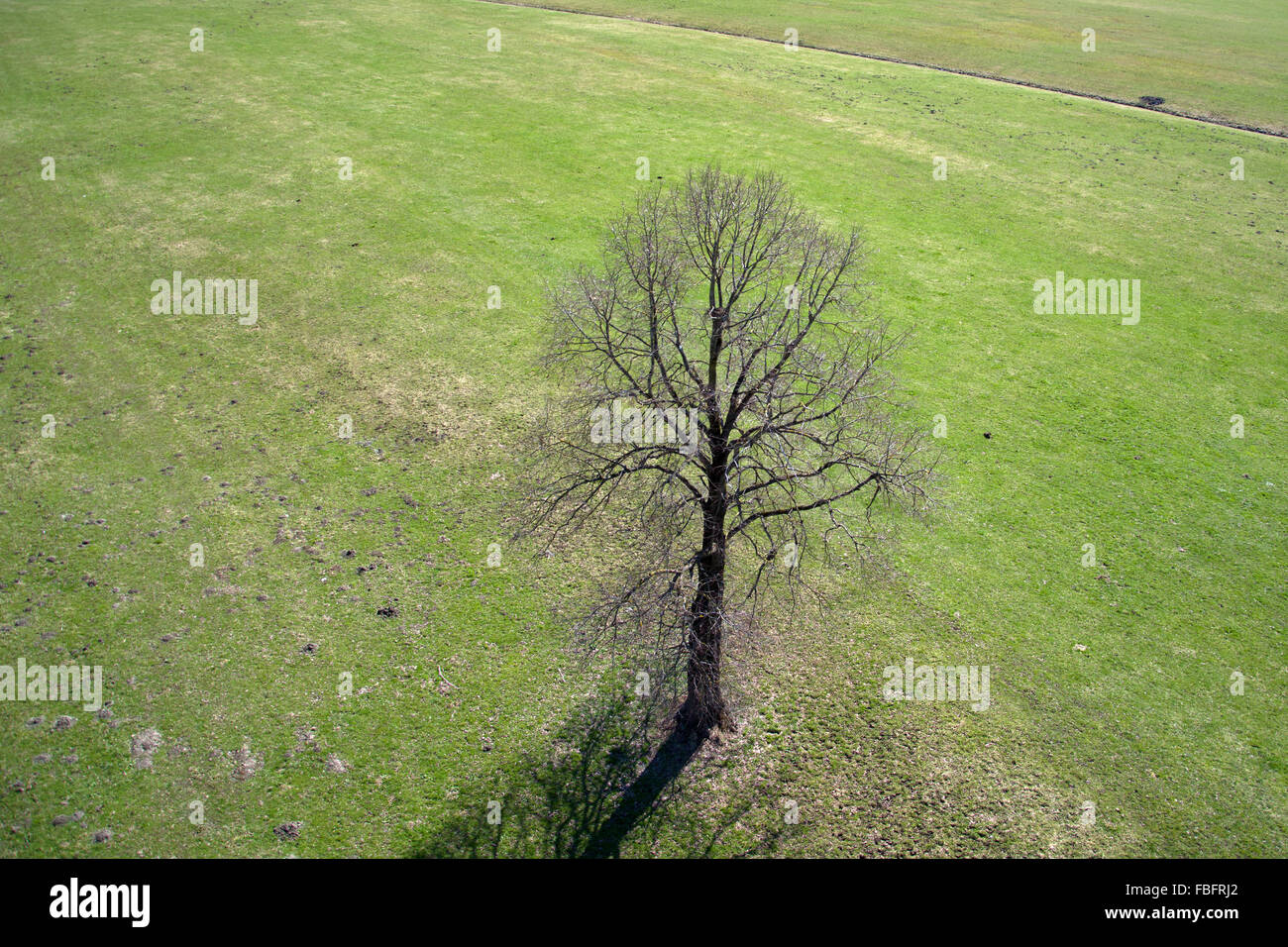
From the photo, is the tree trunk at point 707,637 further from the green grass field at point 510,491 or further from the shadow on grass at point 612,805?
the green grass field at point 510,491

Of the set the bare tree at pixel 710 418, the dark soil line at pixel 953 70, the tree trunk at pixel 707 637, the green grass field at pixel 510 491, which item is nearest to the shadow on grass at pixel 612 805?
the green grass field at pixel 510 491

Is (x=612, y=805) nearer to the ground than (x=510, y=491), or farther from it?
nearer to the ground

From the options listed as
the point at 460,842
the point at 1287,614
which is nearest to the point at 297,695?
the point at 460,842

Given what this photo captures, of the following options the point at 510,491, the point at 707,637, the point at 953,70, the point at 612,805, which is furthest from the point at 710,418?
the point at 953,70

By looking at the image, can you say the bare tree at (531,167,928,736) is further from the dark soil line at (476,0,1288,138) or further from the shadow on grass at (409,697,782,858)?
the dark soil line at (476,0,1288,138)

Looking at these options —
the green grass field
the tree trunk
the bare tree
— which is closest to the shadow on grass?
the green grass field

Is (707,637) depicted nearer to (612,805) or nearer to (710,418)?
(612,805)
